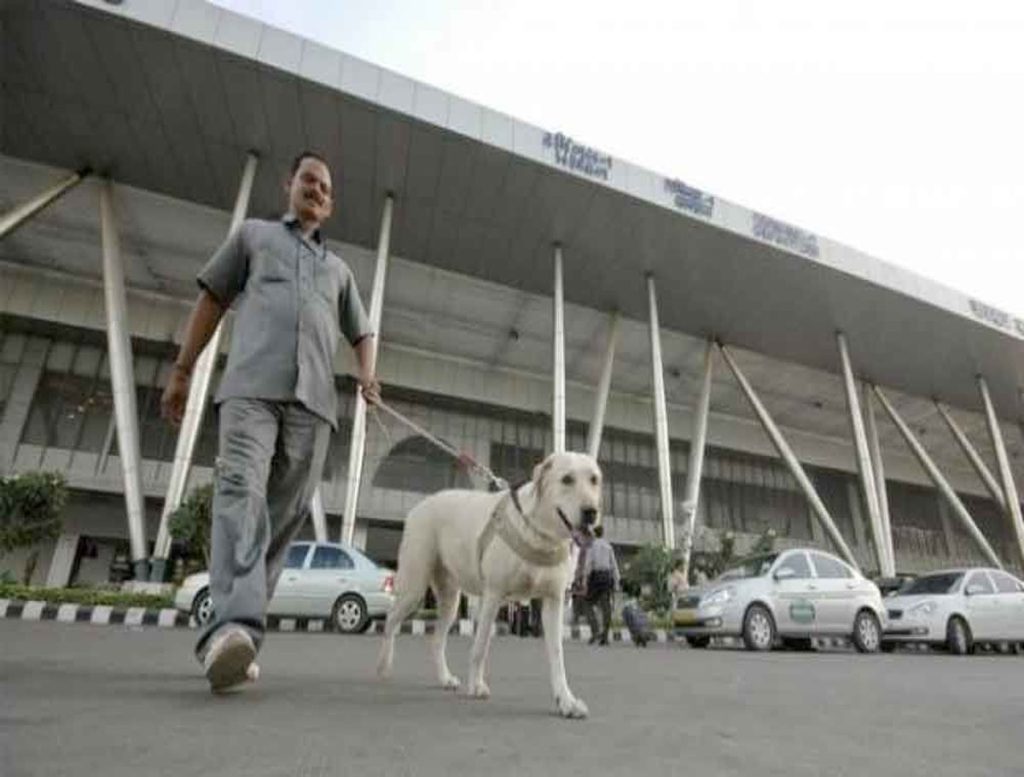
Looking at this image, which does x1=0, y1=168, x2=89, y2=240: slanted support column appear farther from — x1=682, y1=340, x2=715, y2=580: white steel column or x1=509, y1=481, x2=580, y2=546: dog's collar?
x1=682, y1=340, x2=715, y2=580: white steel column

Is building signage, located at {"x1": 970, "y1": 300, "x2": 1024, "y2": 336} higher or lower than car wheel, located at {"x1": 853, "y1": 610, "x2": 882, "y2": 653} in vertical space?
higher

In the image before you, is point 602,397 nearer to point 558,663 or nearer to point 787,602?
point 787,602


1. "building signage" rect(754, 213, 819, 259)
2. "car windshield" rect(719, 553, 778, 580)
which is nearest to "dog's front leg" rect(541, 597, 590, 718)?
"car windshield" rect(719, 553, 778, 580)

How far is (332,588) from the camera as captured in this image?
11.1 metres

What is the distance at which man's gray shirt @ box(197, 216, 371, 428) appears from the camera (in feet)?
9.09

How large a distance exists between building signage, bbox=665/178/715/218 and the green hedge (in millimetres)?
15617

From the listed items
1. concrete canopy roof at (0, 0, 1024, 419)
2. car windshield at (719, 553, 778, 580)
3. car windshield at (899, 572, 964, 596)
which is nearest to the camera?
car windshield at (719, 553, 778, 580)

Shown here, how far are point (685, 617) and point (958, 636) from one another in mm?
5121

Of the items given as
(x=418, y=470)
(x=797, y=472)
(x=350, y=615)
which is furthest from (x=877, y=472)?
(x=350, y=615)

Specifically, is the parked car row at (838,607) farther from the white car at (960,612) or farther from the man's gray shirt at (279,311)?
the man's gray shirt at (279,311)

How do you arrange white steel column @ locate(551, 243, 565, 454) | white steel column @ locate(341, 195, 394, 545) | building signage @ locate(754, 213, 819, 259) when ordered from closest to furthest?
white steel column @ locate(341, 195, 394, 545) < white steel column @ locate(551, 243, 565, 454) < building signage @ locate(754, 213, 819, 259)

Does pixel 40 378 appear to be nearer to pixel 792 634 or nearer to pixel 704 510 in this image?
pixel 792 634

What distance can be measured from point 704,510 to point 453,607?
3177cm

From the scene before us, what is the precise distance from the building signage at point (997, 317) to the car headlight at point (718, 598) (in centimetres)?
1964
